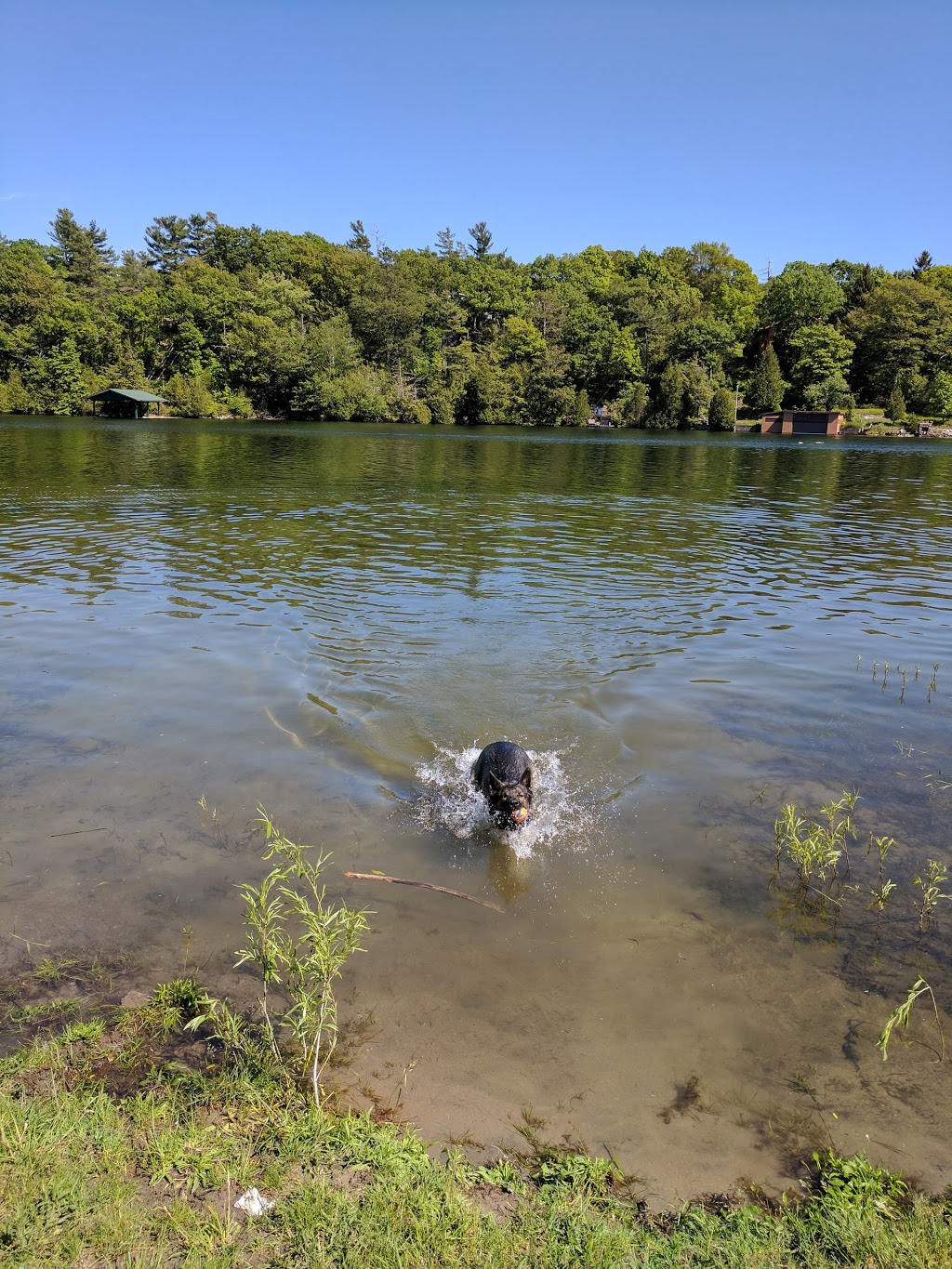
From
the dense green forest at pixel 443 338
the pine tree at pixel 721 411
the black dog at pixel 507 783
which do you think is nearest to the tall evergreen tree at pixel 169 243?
the dense green forest at pixel 443 338

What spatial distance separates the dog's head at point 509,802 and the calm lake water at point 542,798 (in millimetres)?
273

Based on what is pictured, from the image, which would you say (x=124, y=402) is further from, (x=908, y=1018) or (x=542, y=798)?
(x=908, y=1018)

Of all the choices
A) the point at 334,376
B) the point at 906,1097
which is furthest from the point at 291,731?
the point at 334,376

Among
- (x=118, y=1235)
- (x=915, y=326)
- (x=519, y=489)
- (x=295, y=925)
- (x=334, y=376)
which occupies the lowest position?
(x=295, y=925)

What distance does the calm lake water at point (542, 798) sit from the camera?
474 centimetres

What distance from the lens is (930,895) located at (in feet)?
20.8

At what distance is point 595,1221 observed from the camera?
143 inches

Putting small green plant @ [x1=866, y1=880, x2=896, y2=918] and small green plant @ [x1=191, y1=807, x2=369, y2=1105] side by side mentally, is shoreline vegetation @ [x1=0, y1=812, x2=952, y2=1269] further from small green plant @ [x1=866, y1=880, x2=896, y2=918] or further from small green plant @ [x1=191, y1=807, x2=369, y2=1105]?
small green plant @ [x1=866, y1=880, x2=896, y2=918]

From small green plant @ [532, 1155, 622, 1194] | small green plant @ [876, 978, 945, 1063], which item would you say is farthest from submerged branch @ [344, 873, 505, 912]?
small green plant @ [876, 978, 945, 1063]

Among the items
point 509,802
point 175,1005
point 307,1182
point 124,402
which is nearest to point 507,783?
point 509,802

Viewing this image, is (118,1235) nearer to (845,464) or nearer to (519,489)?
(519,489)

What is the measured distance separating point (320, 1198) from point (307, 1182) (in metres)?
0.15

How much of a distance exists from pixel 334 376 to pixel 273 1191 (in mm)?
105588

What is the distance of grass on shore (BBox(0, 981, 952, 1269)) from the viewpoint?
332 cm
